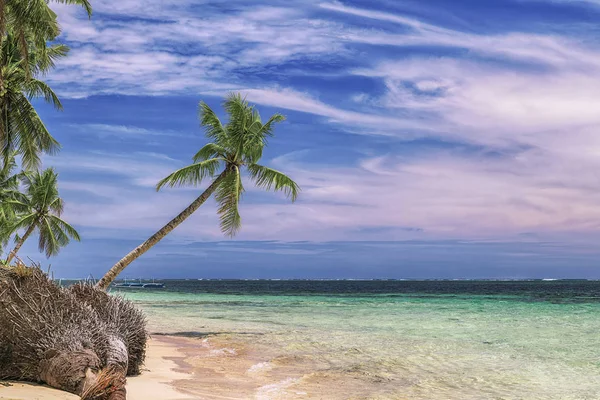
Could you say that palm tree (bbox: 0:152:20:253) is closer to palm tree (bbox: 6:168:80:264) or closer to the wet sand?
palm tree (bbox: 6:168:80:264)

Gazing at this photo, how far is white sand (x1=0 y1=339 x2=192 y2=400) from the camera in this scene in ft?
24.5

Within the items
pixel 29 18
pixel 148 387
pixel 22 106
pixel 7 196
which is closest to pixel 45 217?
pixel 7 196

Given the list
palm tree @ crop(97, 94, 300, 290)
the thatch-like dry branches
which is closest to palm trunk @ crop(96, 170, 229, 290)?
palm tree @ crop(97, 94, 300, 290)

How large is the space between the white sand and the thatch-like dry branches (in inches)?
11.6

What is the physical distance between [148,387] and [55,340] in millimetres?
2274

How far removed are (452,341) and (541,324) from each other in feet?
31.2

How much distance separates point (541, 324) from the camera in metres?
26.0

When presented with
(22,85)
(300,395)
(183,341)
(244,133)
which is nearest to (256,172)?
(244,133)

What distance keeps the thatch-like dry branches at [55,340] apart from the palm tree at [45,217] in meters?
31.2

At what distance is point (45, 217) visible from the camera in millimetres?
38500

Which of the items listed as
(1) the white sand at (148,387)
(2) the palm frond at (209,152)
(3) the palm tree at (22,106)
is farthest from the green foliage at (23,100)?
(1) the white sand at (148,387)

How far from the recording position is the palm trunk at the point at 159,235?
2019 cm

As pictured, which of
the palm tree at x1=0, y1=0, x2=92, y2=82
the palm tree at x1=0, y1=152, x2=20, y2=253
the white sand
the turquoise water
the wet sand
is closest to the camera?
the white sand

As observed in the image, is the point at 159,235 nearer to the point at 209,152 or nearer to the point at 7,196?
the point at 209,152
